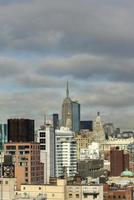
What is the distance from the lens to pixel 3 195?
98625mm

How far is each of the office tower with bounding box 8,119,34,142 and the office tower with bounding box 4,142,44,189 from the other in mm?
21899

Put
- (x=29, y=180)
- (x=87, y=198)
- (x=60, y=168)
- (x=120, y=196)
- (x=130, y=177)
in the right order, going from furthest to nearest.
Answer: (x=60, y=168) → (x=130, y=177) → (x=29, y=180) → (x=120, y=196) → (x=87, y=198)

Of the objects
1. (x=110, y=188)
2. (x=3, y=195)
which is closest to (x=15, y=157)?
(x=110, y=188)

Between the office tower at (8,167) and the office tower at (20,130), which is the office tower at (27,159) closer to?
the office tower at (8,167)

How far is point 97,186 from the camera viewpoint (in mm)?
108688

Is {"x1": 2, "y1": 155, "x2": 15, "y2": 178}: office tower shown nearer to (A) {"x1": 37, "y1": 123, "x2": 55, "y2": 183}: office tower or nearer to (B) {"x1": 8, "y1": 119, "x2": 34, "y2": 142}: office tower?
(B) {"x1": 8, "y1": 119, "x2": 34, "y2": 142}: office tower

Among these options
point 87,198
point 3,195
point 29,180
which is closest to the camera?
point 3,195

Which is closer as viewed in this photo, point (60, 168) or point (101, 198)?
point (101, 198)

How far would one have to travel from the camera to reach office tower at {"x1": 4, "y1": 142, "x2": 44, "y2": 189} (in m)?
144

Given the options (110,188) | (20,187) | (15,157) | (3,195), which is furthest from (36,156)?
(3,195)

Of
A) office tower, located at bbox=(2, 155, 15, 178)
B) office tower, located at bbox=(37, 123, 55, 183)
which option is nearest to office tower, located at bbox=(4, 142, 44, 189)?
office tower, located at bbox=(2, 155, 15, 178)

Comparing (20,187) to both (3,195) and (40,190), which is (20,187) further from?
(3,195)

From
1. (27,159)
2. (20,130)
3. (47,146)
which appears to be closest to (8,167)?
(27,159)

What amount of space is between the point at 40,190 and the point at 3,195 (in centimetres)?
952
